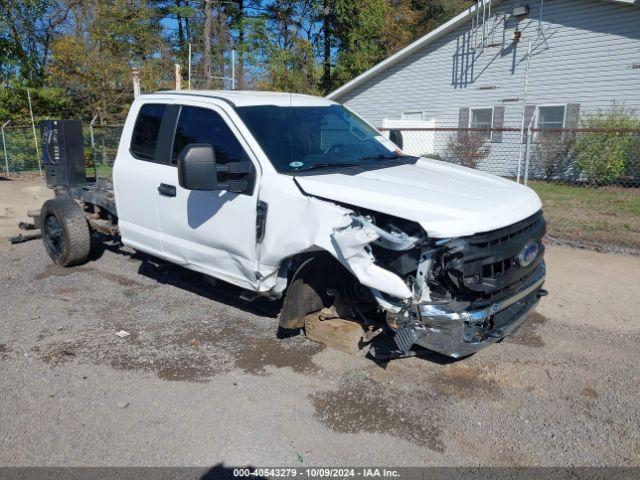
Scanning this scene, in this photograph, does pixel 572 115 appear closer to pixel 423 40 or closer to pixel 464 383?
pixel 423 40

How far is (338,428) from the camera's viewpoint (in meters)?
3.54

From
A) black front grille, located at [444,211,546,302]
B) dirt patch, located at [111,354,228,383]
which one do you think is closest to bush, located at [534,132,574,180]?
black front grille, located at [444,211,546,302]

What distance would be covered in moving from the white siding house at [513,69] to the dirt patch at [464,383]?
10.2 m

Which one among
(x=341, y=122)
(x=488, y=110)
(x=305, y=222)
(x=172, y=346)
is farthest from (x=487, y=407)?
(x=488, y=110)

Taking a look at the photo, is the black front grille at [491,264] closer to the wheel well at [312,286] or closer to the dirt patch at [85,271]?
the wheel well at [312,286]

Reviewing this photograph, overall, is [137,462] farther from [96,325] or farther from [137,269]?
[137,269]

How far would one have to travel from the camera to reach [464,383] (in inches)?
161

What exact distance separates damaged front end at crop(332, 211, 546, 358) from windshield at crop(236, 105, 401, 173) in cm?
97

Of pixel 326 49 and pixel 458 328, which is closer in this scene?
pixel 458 328

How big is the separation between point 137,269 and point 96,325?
1868mm

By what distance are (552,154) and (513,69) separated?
3786 millimetres

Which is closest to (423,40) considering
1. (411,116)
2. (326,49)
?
(411,116)

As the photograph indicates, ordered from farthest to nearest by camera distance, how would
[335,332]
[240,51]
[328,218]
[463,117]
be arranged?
1. [240,51]
2. [463,117]
3. [335,332]
4. [328,218]

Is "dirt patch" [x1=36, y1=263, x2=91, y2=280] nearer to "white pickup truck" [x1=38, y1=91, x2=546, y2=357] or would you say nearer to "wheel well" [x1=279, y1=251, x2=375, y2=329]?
"white pickup truck" [x1=38, y1=91, x2=546, y2=357]
